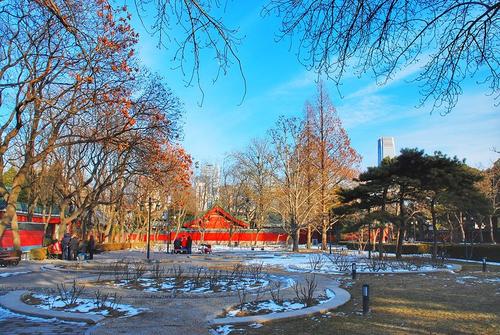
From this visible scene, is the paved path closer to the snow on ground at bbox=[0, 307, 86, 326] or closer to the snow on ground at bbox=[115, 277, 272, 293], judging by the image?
the snow on ground at bbox=[0, 307, 86, 326]

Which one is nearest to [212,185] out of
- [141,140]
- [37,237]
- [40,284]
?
[37,237]

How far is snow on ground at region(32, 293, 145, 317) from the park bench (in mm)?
12593

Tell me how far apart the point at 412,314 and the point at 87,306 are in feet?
22.3

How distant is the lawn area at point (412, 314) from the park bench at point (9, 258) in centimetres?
1565

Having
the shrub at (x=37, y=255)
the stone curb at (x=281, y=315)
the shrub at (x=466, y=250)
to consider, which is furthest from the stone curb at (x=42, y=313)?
the shrub at (x=466, y=250)

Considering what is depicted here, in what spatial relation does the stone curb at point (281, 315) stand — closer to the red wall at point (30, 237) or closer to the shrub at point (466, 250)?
the shrub at point (466, 250)

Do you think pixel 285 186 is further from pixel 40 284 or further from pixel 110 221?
pixel 40 284

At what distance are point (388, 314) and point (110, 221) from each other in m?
39.0

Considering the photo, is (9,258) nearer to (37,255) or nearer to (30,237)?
(37,255)

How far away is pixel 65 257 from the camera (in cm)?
2709

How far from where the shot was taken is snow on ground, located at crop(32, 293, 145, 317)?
9501 mm

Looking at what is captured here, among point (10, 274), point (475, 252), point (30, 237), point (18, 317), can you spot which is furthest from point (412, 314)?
point (30, 237)

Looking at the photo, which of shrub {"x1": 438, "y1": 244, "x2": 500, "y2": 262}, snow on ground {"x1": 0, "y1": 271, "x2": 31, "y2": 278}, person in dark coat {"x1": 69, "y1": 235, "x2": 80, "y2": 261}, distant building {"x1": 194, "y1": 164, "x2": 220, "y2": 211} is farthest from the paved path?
distant building {"x1": 194, "y1": 164, "x2": 220, "y2": 211}

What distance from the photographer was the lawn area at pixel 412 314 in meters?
8.20
